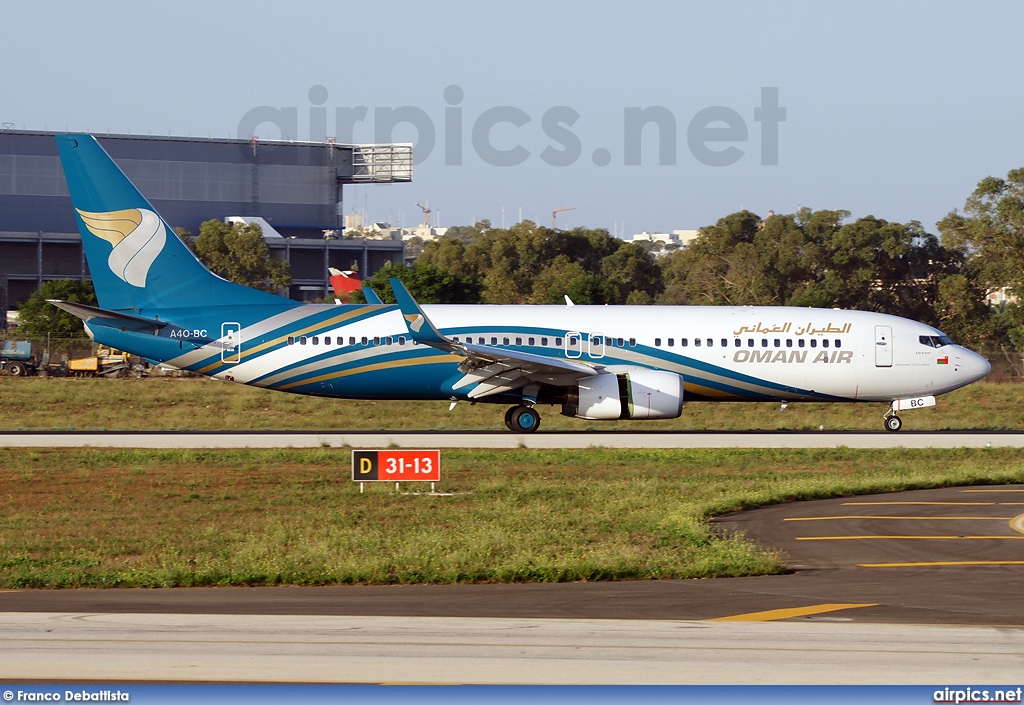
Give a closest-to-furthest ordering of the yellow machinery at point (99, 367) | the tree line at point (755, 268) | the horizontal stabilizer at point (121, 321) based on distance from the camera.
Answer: the horizontal stabilizer at point (121, 321) → the yellow machinery at point (99, 367) → the tree line at point (755, 268)

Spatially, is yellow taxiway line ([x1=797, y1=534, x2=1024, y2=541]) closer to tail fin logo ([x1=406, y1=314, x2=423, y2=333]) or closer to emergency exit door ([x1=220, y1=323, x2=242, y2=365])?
tail fin logo ([x1=406, y1=314, x2=423, y2=333])

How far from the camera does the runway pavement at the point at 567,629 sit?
33.2ft

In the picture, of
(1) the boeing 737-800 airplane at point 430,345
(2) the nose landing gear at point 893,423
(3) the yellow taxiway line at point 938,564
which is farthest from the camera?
(2) the nose landing gear at point 893,423

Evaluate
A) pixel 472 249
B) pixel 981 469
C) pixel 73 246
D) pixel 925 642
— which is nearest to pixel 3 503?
pixel 925 642

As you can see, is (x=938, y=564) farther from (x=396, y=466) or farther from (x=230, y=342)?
(x=230, y=342)

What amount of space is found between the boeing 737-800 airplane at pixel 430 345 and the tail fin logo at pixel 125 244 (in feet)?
0.09

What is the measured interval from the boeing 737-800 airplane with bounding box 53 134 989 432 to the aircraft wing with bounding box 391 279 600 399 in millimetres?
68

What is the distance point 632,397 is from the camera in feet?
105

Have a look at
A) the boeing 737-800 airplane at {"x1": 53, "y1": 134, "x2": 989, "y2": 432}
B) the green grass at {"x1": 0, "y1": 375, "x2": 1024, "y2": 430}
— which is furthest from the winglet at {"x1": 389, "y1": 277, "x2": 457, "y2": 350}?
the green grass at {"x1": 0, "y1": 375, "x2": 1024, "y2": 430}

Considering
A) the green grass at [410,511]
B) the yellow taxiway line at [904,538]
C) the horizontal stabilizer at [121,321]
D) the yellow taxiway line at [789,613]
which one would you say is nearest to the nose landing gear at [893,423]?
the green grass at [410,511]

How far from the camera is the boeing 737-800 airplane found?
3297 cm

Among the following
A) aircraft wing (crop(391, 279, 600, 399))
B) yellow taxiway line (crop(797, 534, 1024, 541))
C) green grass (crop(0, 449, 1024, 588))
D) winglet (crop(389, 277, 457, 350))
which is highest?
winglet (crop(389, 277, 457, 350))

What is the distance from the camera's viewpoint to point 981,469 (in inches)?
1046

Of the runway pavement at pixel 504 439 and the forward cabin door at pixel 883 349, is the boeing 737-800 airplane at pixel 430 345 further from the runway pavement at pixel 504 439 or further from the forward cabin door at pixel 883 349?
the runway pavement at pixel 504 439
